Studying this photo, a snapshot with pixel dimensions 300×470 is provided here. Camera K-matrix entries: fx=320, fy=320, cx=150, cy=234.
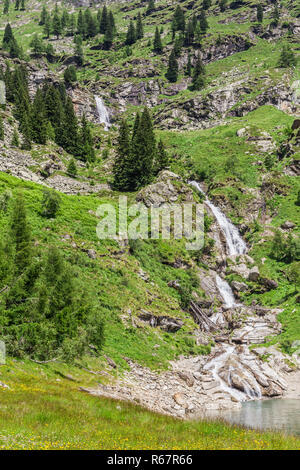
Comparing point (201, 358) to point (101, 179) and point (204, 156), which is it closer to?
point (101, 179)

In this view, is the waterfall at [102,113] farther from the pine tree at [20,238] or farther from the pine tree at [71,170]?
the pine tree at [20,238]

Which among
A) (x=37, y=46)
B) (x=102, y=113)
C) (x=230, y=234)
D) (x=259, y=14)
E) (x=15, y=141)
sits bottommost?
(x=230, y=234)

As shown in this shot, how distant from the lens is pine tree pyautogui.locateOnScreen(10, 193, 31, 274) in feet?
88.5

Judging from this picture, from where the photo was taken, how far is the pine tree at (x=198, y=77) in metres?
156

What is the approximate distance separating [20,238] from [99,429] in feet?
69.4

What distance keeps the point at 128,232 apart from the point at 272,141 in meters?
70.9

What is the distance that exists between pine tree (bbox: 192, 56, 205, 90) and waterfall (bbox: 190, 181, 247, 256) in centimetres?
9652

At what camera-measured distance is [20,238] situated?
28953 millimetres

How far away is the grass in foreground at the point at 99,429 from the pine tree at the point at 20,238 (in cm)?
1219

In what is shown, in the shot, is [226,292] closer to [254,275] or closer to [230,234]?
[254,275]

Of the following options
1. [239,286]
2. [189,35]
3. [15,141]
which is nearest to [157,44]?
[189,35]

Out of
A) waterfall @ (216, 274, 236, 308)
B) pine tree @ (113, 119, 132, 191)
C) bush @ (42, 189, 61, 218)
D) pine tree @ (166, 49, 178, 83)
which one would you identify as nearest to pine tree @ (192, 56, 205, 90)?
pine tree @ (166, 49, 178, 83)
